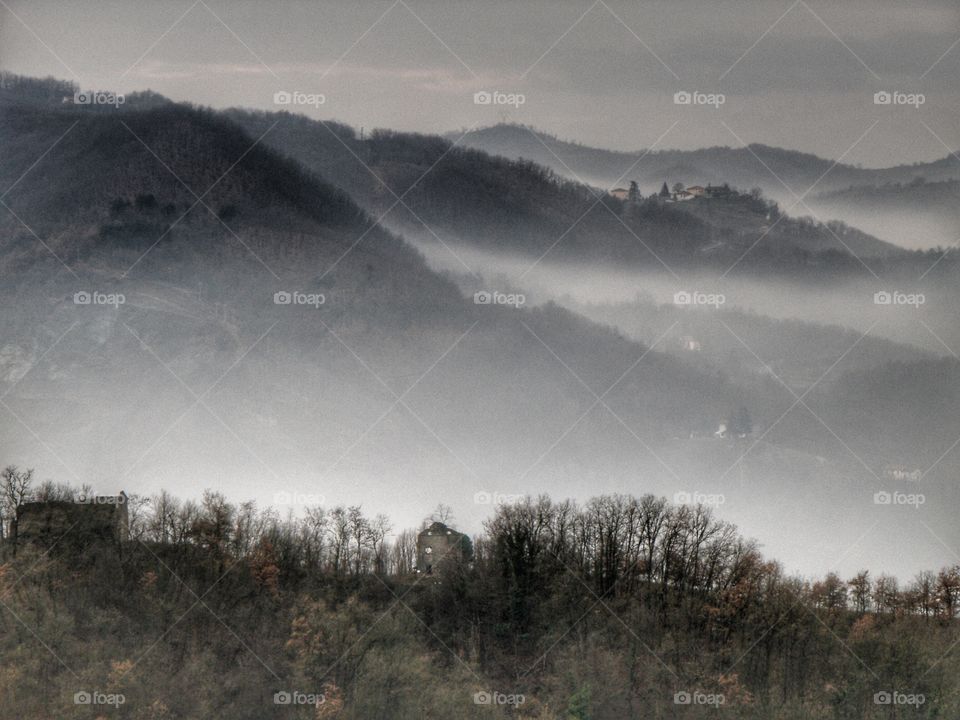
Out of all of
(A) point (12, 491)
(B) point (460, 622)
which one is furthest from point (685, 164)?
(A) point (12, 491)

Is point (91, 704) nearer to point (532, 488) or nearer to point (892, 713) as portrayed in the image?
point (532, 488)

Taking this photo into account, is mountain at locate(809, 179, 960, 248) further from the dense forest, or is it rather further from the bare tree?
the bare tree

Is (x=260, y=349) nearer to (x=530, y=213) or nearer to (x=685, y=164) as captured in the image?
(x=530, y=213)

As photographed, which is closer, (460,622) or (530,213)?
(460,622)

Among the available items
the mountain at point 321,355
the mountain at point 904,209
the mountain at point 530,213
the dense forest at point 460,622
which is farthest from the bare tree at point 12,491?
the mountain at point 904,209

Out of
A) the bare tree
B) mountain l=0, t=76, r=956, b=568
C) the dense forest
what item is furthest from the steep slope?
the bare tree

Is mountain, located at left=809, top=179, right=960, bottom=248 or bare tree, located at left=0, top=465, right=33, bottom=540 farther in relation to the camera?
mountain, located at left=809, top=179, right=960, bottom=248

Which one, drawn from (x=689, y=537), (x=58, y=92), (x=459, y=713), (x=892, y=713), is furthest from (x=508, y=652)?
(x=58, y=92)

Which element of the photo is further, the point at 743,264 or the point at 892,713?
the point at 743,264
